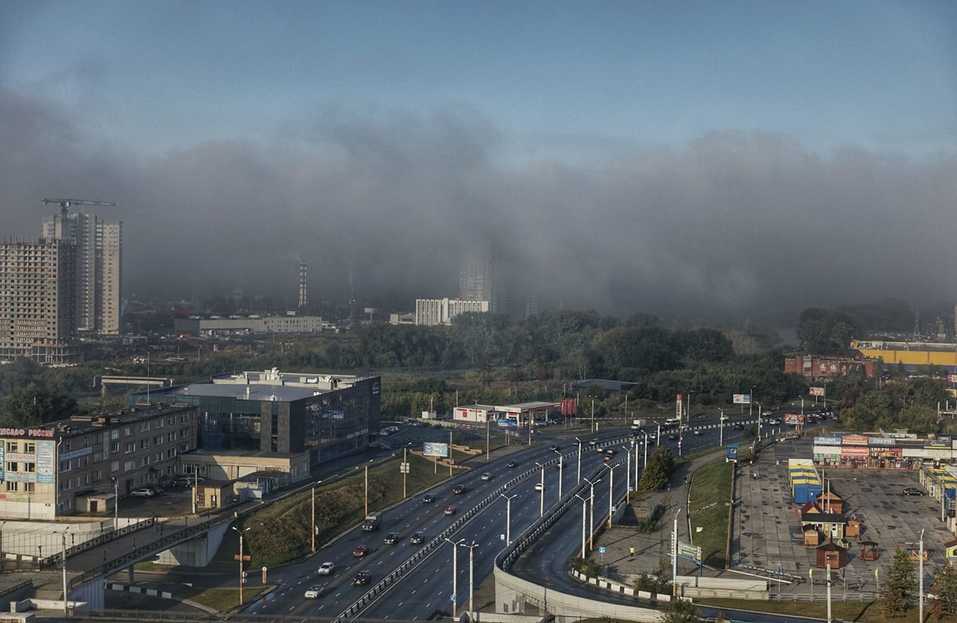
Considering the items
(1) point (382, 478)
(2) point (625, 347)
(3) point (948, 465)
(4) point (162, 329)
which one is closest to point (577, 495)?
(1) point (382, 478)

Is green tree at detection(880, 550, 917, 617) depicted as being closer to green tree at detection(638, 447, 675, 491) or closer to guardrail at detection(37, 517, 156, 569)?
green tree at detection(638, 447, 675, 491)

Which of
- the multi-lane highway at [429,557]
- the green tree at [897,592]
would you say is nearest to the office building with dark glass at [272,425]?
the multi-lane highway at [429,557]

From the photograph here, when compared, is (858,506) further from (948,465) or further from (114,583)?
(114,583)

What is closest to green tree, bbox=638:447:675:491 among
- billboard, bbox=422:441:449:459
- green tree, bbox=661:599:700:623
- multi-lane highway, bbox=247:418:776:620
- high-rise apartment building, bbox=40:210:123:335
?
multi-lane highway, bbox=247:418:776:620

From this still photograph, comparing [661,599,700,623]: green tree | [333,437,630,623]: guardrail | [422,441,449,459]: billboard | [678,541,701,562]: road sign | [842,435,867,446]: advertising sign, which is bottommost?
[333,437,630,623]: guardrail

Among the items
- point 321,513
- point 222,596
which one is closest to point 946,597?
point 222,596

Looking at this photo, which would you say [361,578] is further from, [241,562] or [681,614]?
[681,614]

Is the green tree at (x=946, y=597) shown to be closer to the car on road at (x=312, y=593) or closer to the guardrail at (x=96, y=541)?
the car on road at (x=312, y=593)
